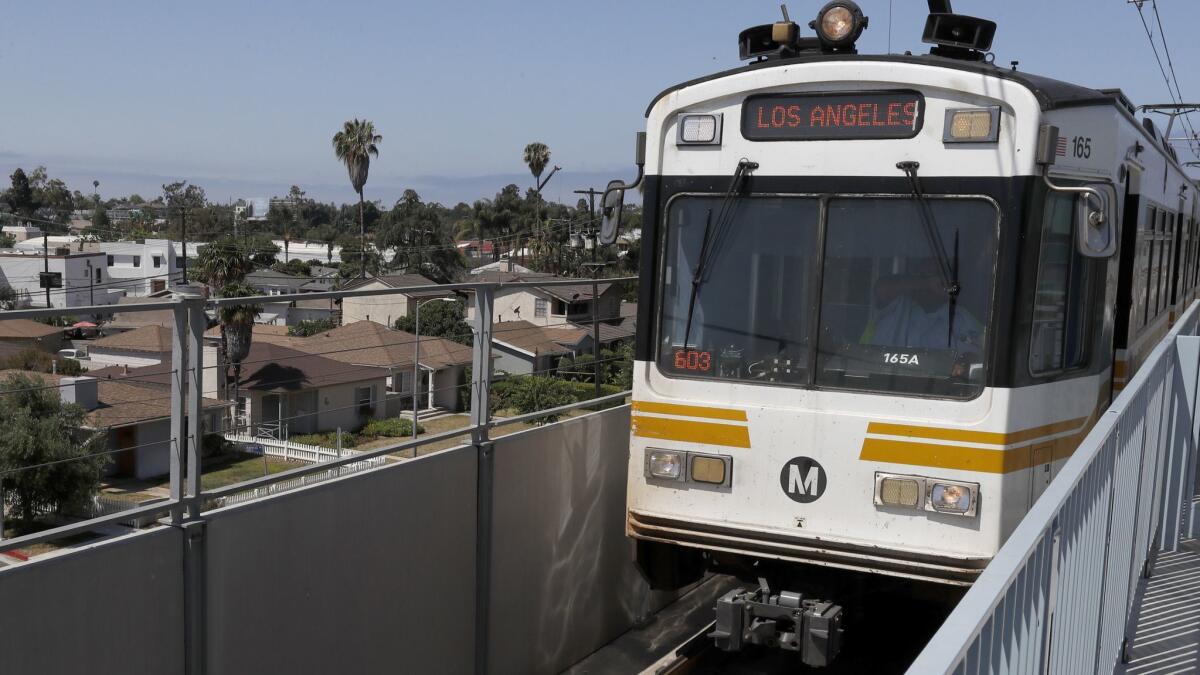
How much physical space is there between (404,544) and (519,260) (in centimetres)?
7902

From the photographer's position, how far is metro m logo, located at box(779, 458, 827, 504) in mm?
6488

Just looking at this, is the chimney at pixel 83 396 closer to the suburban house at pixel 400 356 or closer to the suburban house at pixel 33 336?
the suburban house at pixel 33 336

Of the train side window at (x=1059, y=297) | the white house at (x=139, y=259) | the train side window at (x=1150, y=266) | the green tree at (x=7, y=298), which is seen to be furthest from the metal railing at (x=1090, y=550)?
the white house at (x=139, y=259)

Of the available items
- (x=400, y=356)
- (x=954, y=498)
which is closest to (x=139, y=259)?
(x=400, y=356)

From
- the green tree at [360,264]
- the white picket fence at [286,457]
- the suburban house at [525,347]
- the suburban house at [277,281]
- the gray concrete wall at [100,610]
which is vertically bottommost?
the suburban house at [277,281]

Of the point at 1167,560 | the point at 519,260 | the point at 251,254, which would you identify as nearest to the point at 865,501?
the point at 1167,560

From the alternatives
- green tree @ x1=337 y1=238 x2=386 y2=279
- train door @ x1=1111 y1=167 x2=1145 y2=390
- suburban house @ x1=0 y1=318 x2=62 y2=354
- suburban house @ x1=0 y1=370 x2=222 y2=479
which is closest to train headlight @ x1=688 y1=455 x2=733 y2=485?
suburban house @ x1=0 y1=370 x2=222 y2=479

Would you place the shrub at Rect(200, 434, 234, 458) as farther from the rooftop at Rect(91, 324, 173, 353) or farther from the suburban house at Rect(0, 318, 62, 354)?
the suburban house at Rect(0, 318, 62, 354)

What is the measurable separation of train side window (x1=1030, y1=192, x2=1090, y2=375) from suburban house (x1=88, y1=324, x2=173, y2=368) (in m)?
4.60

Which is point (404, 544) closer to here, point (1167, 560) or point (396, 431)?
point (396, 431)

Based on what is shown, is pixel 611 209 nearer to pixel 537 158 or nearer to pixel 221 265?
pixel 221 265

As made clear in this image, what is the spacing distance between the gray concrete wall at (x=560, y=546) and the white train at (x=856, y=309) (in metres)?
0.87

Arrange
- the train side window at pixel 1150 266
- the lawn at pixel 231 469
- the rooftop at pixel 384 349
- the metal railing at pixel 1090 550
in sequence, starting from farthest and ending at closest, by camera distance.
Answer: the train side window at pixel 1150 266, the rooftop at pixel 384 349, the lawn at pixel 231 469, the metal railing at pixel 1090 550

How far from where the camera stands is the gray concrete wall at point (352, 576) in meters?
5.23
